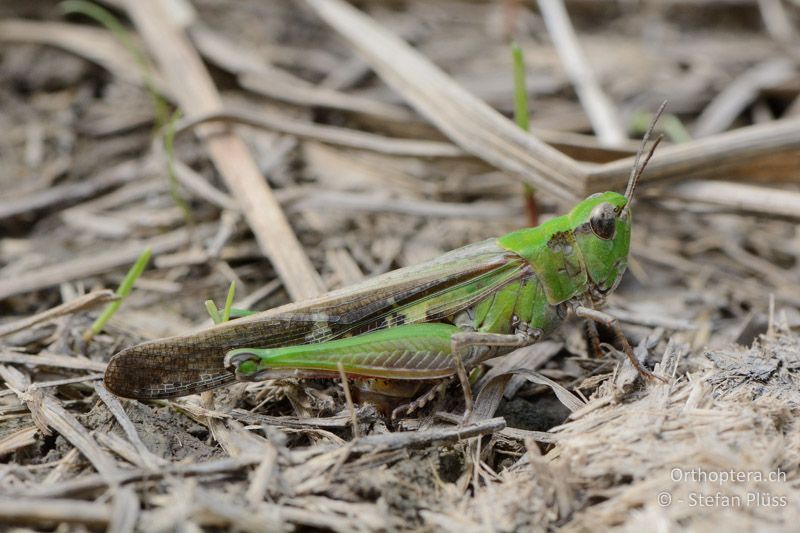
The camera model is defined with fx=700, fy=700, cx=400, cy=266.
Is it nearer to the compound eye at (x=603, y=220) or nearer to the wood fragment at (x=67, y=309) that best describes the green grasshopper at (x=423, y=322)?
the compound eye at (x=603, y=220)

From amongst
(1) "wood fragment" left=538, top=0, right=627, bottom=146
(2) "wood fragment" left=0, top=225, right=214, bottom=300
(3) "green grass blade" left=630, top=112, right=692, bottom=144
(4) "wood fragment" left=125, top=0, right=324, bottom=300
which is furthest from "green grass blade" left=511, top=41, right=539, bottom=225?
(2) "wood fragment" left=0, top=225, right=214, bottom=300

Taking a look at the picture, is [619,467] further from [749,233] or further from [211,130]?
[211,130]

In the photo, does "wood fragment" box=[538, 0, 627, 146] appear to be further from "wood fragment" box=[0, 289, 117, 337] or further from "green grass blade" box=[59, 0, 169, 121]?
"wood fragment" box=[0, 289, 117, 337]

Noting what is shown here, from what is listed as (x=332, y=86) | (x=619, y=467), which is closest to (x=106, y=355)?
(x=619, y=467)

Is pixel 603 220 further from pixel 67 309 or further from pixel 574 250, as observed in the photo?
pixel 67 309

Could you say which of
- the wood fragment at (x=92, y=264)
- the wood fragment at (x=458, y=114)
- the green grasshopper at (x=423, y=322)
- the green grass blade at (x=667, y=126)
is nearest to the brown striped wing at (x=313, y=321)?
the green grasshopper at (x=423, y=322)

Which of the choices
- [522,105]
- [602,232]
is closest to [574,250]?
[602,232]

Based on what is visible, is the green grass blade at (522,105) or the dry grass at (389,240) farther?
the green grass blade at (522,105)
